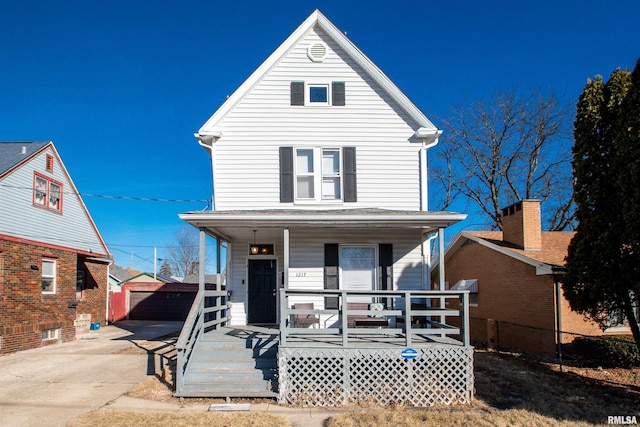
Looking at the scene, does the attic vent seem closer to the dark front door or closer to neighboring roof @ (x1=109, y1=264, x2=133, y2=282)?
the dark front door

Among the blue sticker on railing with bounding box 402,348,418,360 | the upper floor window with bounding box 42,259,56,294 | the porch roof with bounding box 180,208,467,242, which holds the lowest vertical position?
the blue sticker on railing with bounding box 402,348,418,360

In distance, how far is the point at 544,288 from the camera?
13.9m

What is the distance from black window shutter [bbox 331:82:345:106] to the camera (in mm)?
12570

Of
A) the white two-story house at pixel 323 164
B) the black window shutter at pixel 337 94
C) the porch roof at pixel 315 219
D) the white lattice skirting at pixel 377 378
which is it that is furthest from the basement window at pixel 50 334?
the black window shutter at pixel 337 94

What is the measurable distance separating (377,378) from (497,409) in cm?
208

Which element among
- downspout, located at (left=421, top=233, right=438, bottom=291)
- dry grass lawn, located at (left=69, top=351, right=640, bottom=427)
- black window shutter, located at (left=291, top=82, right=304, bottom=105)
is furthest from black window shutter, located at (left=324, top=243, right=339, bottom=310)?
dry grass lawn, located at (left=69, top=351, right=640, bottom=427)

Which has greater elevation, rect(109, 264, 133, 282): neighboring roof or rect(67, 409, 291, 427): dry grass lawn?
rect(109, 264, 133, 282): neighboring roof

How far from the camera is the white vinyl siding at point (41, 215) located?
15859mm

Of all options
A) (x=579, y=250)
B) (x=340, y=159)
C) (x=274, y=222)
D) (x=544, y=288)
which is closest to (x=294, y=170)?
(x=340, y=159)

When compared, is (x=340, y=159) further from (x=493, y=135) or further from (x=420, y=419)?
(x=493, y=135)

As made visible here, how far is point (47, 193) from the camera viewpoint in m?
18.6

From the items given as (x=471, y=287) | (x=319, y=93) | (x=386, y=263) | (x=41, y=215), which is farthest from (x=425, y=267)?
(x=41, y=215)

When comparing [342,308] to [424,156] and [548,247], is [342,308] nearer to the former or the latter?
[424,156]

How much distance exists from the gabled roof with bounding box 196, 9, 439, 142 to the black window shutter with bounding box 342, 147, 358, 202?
185cm
